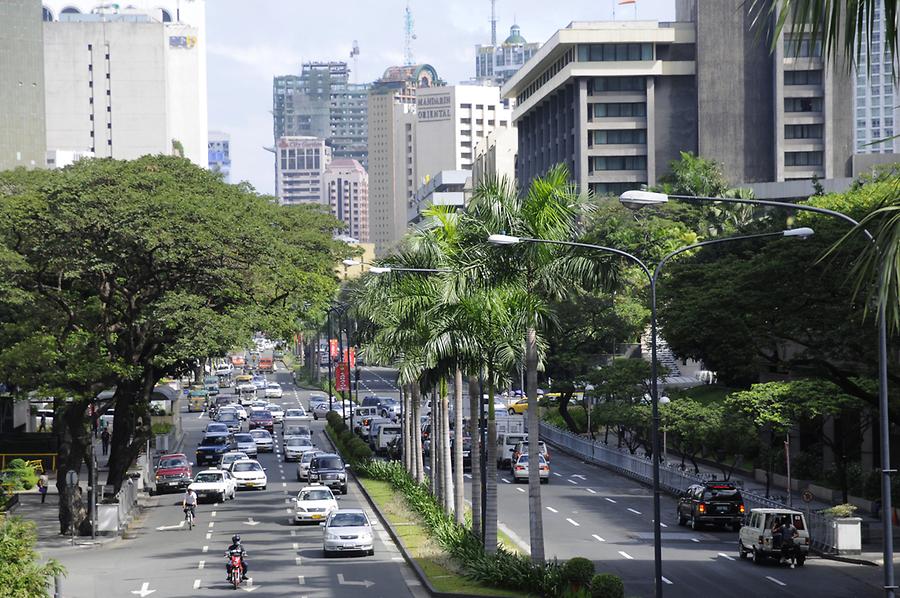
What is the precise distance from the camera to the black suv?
45.0 metres

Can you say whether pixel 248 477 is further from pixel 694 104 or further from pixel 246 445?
pixel 694 104

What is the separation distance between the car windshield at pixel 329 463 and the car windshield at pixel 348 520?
16987 mm

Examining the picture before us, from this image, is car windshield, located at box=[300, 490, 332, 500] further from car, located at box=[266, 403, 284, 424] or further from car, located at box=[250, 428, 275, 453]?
car, located at box=[266, 403, 284, 424]

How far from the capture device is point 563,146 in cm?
12862

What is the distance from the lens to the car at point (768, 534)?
122 ft

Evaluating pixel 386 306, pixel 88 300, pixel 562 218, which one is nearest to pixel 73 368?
pixel 88 300

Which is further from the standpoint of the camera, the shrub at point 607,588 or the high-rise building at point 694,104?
the high-rise building at point 694,104

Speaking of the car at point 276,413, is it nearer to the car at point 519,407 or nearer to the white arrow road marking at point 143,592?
the car at point 519,407

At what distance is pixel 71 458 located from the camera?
45500 mm

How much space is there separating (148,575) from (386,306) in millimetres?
11952

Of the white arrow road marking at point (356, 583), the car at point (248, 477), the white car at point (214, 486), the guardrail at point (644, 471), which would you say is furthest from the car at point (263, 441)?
the white arrow road marking at point (356, 583)

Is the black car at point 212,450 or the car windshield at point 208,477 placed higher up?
the car windshield at point 208,477

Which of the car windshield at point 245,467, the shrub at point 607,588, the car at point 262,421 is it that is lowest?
the car at point 262,421

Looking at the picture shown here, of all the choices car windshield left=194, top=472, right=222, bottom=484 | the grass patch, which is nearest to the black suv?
the grass patch
